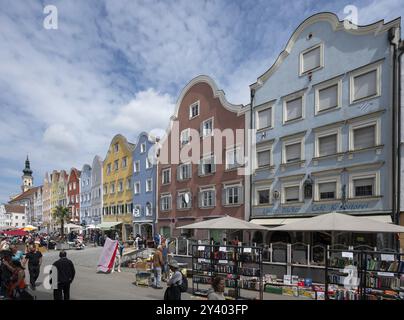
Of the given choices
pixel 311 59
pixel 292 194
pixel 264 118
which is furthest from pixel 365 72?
pixel 292 194

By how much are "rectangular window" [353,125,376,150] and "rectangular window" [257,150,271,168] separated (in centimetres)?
612

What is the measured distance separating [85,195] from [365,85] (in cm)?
4879

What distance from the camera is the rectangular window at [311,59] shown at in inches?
837

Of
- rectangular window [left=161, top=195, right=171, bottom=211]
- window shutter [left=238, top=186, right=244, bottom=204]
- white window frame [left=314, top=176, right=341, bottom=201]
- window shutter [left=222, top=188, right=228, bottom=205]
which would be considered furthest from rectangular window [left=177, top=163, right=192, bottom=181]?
white window frame [left=314, top=176, right=341, bottom=201]

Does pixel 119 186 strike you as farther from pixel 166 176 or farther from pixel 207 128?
pixel 207 128

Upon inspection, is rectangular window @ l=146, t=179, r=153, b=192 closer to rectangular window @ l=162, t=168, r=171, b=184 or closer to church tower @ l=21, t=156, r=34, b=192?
rectangular window @ l=162, t=168, r=171, b=184

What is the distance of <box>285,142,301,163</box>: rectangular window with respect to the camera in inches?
869

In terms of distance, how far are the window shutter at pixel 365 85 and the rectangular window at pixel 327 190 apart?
4.94 meters

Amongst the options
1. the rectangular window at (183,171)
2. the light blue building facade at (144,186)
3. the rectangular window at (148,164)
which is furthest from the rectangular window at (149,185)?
the rectangular window at (183,171)

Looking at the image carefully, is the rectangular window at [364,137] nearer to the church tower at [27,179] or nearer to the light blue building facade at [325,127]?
the light blue building facade at [325,127]
